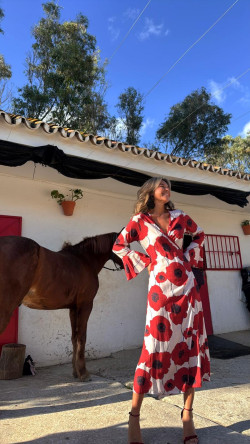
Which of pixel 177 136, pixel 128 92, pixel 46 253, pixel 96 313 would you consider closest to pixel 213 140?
pixel 177 136

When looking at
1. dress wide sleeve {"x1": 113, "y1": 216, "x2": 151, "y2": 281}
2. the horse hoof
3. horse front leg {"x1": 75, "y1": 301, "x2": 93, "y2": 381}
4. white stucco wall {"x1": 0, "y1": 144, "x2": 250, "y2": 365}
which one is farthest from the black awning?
the horse hoof

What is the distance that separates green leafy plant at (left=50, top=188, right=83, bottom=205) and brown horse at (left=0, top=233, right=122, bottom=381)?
4.21ft

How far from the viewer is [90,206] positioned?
5.52 meters

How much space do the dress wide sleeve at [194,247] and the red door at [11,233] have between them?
3221mm

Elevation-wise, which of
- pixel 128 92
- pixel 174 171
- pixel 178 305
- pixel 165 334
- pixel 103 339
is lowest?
pixel 103 339

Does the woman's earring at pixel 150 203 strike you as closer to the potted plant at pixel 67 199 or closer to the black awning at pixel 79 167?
the black awning at pixel 79 167

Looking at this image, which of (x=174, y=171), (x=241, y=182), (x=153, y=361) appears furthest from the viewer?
(x=241, y=182)

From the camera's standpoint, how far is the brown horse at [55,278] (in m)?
2.87

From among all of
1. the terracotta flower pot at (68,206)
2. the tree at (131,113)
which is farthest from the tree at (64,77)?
the terracotta flower pot at (68,206)

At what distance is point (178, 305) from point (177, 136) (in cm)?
1775

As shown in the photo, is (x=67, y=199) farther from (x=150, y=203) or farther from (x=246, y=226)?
(x=246, y=226)

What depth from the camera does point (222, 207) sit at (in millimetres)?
7184

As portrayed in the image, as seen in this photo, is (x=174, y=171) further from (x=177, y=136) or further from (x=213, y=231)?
(x=177, y=136)

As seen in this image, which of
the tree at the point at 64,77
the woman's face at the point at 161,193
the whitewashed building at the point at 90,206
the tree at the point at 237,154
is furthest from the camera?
the tree at the point at 237,154
